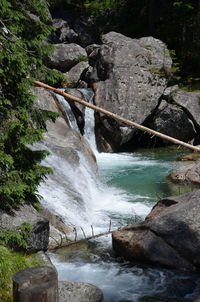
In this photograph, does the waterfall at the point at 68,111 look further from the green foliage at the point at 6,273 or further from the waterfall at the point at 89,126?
the green foliage at the point at 6,273

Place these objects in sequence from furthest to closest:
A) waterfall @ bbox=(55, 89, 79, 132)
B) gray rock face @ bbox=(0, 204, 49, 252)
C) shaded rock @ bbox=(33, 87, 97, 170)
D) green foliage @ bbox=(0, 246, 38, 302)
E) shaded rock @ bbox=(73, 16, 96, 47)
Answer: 1. shaded rock @ bbox=(73, 16, 96, 47)
2. waterfall @ bbox=(55, 89, 79, 132)
3. shaded rock @ bbox=(33, 87, 97, 170)
4. gray rock face @ bbox=(0, 204, 49, 252)
5. green foliage @ bbox=(0, 246, 38, 302)

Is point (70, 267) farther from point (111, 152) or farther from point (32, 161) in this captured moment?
point (111, 152)

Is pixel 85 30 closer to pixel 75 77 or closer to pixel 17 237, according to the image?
pixel 75 77

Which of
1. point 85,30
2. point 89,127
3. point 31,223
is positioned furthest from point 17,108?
point 85,30

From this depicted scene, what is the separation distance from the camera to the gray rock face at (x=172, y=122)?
2130 centimetres

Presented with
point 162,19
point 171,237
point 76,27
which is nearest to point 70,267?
point 171,237

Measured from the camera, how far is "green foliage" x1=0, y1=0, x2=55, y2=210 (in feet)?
21.3

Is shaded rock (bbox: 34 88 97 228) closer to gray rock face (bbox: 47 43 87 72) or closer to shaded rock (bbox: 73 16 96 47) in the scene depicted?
gray rock face (bbox: 47 43 87 72)

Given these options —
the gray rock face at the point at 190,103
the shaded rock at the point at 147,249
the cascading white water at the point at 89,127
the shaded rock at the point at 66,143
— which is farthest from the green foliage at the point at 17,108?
the gray rock face at the point at 190,103

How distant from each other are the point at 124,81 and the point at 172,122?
10.8 feet

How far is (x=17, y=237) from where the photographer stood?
634 centimetres

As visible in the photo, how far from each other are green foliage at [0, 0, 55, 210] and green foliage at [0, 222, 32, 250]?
0.49 m

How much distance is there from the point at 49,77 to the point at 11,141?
58.8 inches

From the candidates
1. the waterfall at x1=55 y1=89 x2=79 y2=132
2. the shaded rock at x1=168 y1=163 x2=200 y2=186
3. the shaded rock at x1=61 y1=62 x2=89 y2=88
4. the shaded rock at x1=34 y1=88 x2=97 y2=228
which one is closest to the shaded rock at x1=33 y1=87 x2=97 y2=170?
the shaded rock at x1=34 y1=88 x2=97 y2=228
